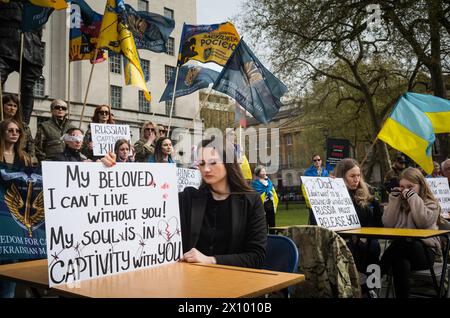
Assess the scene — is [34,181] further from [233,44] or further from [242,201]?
[233,44]

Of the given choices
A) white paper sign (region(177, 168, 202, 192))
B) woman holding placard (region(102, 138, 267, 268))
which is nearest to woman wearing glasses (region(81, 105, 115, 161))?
white paper sign (region(177, 168, 202, 192))

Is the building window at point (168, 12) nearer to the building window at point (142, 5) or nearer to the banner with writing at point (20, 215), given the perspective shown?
the building window at point (142, 5)

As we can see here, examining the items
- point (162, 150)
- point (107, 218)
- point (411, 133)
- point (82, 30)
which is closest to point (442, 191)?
point (411, 133)

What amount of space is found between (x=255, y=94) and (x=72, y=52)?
13.1 feet

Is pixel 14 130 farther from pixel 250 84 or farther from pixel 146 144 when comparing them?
pixel 250 84

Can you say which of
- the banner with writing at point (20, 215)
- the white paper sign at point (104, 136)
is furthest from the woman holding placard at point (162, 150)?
the banner with writing at point (20, 215)

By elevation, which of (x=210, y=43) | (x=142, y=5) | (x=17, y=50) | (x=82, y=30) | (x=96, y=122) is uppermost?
(x=142, y=5)

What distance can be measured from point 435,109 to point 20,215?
6373 millimetres

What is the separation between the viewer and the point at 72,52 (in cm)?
885

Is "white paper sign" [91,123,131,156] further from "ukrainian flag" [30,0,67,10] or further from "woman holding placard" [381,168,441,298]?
"woman holding placard" [381,168,441,298]

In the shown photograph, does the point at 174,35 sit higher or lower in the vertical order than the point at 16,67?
higher

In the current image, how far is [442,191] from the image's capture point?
7.25m

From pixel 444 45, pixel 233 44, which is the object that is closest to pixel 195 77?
pixel 233 44

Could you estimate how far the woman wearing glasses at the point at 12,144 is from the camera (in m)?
4.23
